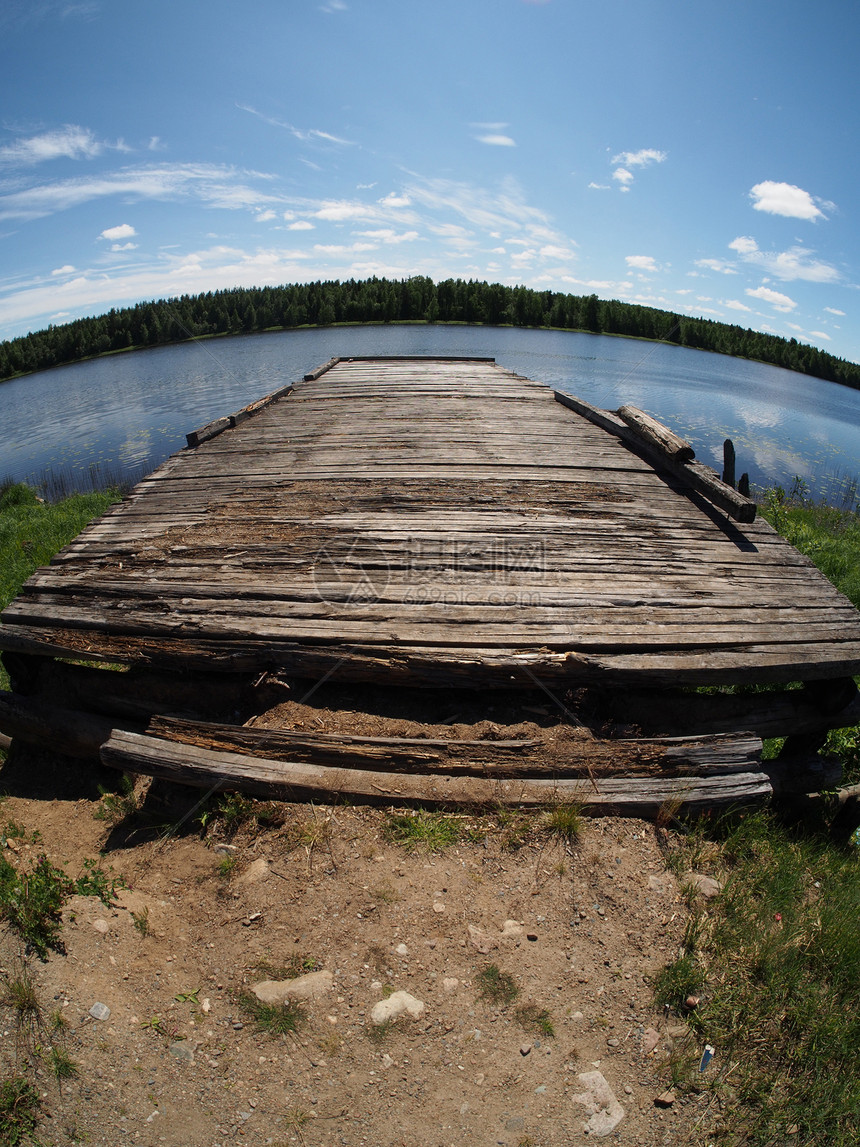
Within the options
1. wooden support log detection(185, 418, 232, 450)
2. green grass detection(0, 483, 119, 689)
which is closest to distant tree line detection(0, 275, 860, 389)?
green grass detection(0, 483, 119, 689)

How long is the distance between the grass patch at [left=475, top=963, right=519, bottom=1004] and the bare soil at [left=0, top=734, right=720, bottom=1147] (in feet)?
0.05

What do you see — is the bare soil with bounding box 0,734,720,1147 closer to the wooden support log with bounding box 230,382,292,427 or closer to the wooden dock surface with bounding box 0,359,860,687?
the wooden dock surface with bounding box 0,359,860,687

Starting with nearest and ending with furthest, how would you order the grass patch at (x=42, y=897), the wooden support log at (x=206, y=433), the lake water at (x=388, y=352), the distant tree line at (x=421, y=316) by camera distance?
the grass patch at (x=42, y=897) → the wooden support log at (x=206, y=433) → the lake water at (x=388, y=352) → the distant tree line at (x=421, y=316)

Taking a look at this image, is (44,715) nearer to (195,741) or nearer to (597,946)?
(195,741)

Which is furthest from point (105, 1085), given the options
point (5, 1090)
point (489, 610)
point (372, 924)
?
point (489, 610)

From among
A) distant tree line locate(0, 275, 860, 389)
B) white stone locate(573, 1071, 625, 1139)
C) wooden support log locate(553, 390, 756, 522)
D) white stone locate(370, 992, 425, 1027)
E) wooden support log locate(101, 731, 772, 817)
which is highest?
distant tree line locate(0, 275, 860, 389)

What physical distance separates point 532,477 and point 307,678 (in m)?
3.55

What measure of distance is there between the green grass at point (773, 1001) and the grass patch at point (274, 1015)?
1.47m

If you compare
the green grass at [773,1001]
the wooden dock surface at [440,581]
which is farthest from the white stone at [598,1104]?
the wooden dock surface at [440,581]

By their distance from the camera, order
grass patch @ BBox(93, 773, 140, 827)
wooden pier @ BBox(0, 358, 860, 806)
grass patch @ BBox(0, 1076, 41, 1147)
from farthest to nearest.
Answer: grass patch @ BBox(93, 773, 140, 827), wooden pier @ BBox(0, 358, 860, 806), grass patch @ BBox(0, 1076, 41, 1147)

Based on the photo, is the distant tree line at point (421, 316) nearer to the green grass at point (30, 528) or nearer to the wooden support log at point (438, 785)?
the green grass at point (30, 528)

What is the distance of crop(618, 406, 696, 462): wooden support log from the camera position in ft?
19.6

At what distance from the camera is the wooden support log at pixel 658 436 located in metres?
5.99

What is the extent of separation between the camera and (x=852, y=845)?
14.3ft
